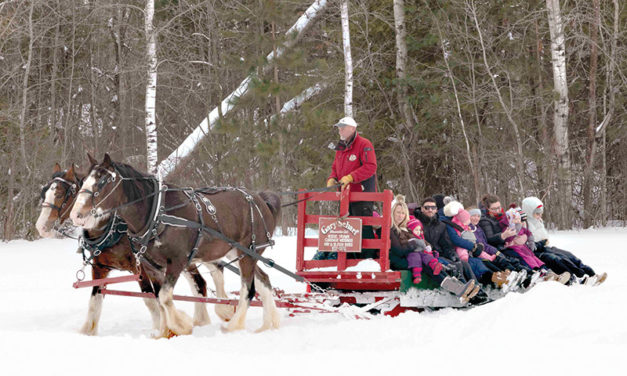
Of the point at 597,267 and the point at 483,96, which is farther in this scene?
the point at 483,96

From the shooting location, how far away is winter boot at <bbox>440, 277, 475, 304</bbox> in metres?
7.68

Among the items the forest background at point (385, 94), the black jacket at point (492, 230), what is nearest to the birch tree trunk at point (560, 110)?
the forest background at point (385, 94)

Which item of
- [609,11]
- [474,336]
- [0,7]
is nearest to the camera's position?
[474,336]

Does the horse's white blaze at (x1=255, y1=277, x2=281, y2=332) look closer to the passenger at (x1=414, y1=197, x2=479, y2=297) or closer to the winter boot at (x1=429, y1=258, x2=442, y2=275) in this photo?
the winter boot at (x1=429, y1=258, x2=442, y2=275)

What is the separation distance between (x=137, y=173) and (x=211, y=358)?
232 cm

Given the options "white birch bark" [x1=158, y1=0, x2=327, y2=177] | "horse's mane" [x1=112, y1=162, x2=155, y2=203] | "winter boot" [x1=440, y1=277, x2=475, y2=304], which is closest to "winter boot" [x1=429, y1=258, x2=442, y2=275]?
"winter boot" [x1=440, y1=277, x2=475, y2=304]

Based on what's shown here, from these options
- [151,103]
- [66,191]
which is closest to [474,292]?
[66,191]

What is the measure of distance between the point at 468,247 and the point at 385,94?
12.9 m

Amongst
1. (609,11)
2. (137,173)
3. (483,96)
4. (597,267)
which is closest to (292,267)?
(597,267)

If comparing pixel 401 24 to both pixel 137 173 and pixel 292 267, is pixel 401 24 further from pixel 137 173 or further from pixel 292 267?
pixel 137 173

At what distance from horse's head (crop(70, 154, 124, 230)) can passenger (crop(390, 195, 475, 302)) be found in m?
2.79

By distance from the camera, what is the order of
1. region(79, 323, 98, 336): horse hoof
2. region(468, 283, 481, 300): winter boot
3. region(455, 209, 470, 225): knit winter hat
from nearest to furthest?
region(79, 323, 98, 336): horse hoof, region(468, 283, 481, 300): winter boot, region(455, 209, 470, 225): knit winter hat

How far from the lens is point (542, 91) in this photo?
762 inches

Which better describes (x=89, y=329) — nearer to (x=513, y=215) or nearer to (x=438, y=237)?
(x=438, y=237)
